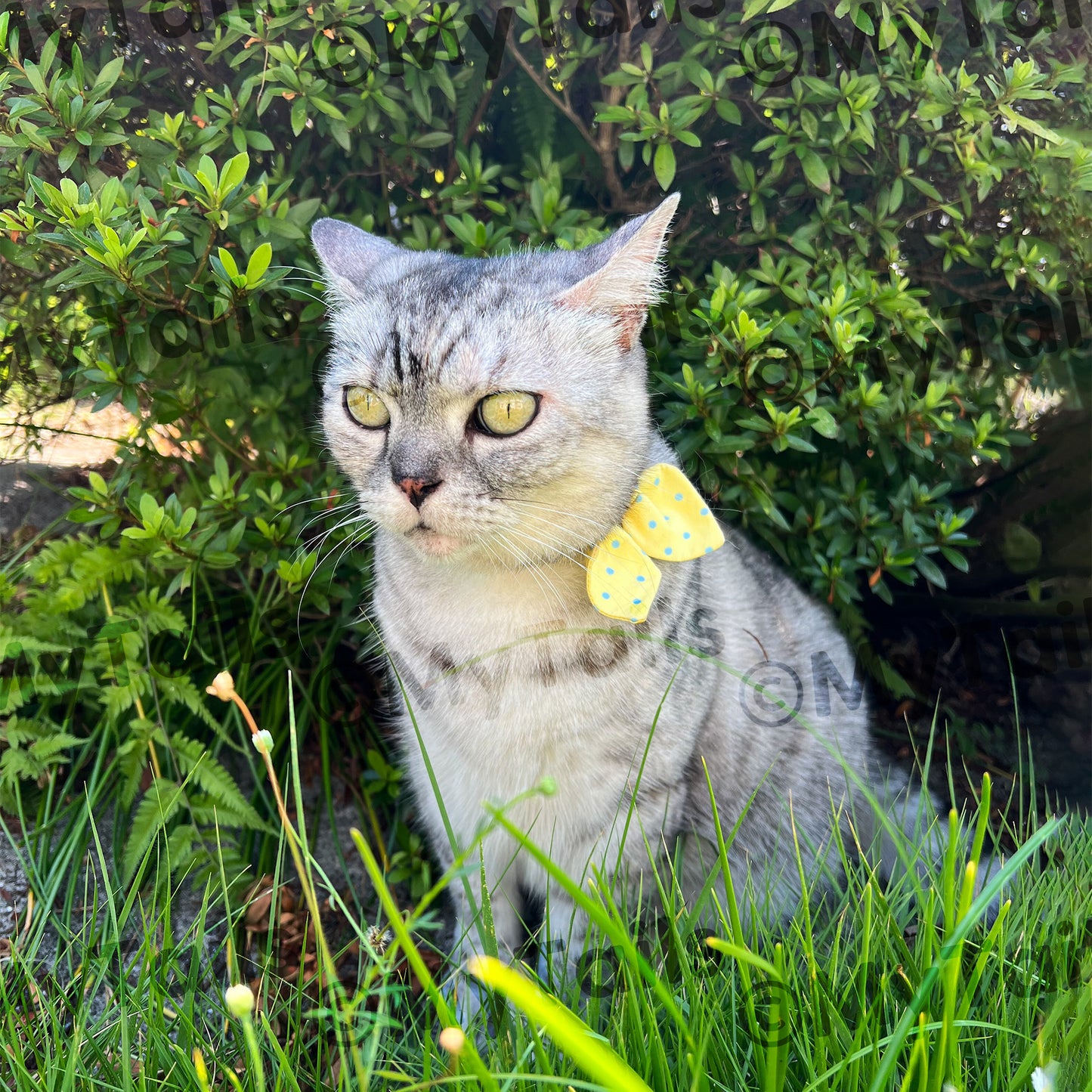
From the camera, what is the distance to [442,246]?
2.48 meters

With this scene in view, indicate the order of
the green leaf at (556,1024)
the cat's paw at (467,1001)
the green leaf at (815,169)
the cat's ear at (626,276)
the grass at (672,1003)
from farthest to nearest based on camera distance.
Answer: the green leaf at (815,169), the cat's ear at (626,276), the cat's paw at (467,1001), the grass at (672,1003), the green leaf at (556,1024)

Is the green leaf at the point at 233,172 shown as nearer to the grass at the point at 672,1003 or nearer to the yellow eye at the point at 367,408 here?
the yellow eye at the point at 367,408

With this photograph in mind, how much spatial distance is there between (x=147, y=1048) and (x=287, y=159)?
2.09 meters

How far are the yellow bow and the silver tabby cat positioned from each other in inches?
1.4

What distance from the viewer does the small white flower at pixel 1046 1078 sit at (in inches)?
36.1

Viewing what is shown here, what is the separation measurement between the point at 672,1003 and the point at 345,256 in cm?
158

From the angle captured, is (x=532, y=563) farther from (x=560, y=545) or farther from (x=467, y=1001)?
(x=467, y=1001)

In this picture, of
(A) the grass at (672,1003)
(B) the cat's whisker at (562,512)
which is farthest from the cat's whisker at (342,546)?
(A) the grass at (672,1003)

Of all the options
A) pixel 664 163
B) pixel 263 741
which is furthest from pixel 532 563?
pixel 664 163

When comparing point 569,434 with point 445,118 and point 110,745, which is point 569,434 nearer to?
point 445,118

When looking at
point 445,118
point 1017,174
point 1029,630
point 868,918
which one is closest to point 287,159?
point 445,118

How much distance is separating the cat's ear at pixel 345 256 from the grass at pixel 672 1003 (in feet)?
2.98

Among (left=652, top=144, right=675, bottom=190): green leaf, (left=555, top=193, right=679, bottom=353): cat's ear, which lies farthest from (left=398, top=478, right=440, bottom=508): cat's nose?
(left=652, top=144, right=675, bottom=190): green leaf

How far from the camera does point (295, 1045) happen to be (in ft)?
4.91
